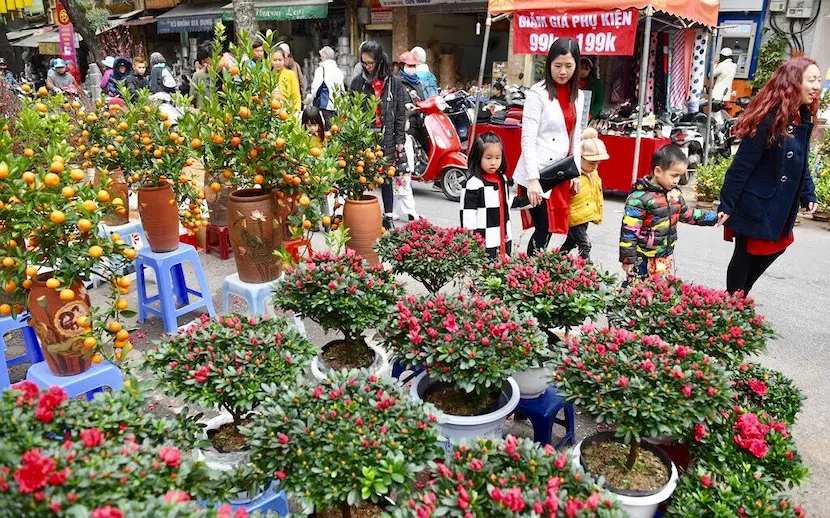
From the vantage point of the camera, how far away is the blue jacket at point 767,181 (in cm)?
315

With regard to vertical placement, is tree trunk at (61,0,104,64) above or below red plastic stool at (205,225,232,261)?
above

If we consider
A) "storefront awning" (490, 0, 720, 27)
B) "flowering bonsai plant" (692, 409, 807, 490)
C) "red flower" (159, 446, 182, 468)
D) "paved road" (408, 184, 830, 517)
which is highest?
"storefront awning" (490, 0, 720, 27)

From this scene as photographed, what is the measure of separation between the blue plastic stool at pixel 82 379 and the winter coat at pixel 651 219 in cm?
263

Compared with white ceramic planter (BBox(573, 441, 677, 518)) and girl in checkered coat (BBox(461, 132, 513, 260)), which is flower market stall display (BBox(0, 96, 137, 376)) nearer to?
white ceramic planter (BBox(573, 441, 677, 518))

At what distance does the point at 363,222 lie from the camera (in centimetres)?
413

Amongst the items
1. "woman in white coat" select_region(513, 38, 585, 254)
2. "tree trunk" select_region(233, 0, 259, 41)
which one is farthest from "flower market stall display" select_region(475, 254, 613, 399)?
"tree trunk" select_region(233, 0, 259, 41)

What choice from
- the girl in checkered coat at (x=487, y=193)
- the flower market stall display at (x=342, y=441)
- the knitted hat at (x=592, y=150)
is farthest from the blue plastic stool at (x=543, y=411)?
the knitted hat at (x=592, y=150)

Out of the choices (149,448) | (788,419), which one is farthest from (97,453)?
(788,419)

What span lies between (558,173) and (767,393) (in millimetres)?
1781

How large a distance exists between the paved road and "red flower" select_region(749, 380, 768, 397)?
43 cm

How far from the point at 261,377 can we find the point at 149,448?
55 centimetres

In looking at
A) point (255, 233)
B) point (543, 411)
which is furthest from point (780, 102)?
point (255, 233)

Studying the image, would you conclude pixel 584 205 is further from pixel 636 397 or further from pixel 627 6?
pixel 627 6

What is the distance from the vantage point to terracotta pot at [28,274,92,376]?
2.30 meters
